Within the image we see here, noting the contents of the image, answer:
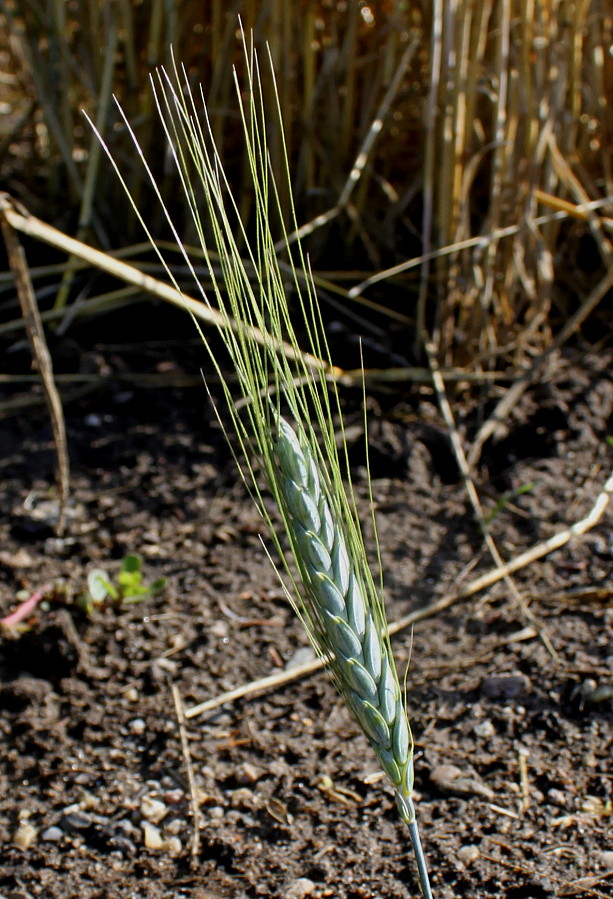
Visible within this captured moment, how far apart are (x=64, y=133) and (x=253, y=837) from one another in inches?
78.7

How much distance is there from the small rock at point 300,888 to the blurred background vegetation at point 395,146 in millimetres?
1226

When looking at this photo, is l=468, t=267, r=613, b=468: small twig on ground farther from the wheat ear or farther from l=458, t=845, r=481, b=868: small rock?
the wheat ear

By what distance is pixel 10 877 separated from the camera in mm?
1281

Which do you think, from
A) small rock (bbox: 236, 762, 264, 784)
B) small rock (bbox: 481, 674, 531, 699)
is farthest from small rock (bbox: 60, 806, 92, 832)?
small rock (bbox: 481, 674, 531, 699)

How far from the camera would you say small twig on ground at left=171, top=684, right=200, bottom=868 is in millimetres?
1330

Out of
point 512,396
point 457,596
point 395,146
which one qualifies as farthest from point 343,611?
point 395,146

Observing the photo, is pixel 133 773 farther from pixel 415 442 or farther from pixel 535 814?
pixel 415 442

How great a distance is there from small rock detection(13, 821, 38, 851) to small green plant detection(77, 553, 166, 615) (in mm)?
463

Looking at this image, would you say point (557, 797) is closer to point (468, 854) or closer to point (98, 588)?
point (468, 854)

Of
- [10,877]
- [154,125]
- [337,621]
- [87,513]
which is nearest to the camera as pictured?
[337,621]

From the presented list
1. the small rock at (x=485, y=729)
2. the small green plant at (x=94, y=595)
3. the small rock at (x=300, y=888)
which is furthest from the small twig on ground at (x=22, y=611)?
the small rock at (x=485, y=729)

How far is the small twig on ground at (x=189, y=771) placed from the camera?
4.36 ft

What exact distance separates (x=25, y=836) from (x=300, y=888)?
410mm

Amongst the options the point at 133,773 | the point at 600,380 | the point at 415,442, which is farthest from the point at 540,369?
the point at 133,773
